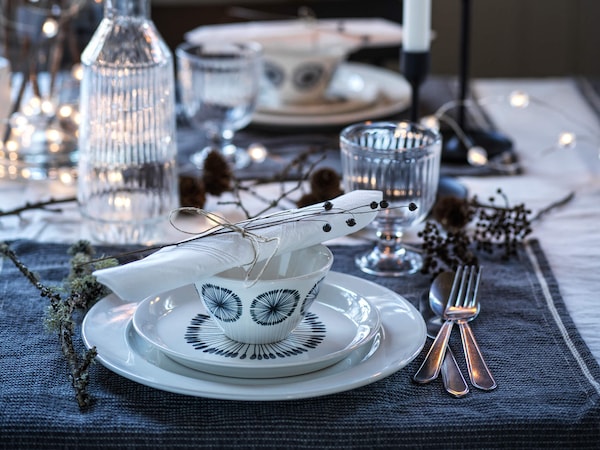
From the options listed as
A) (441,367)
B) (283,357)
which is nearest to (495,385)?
(441,367)

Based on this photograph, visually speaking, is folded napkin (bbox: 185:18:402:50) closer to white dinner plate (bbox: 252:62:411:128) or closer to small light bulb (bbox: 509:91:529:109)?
white dinner plate (bbox: 252:62:411:128)

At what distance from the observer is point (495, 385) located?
671mm

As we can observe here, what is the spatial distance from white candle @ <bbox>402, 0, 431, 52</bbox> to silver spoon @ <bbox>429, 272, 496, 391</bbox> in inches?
15.4

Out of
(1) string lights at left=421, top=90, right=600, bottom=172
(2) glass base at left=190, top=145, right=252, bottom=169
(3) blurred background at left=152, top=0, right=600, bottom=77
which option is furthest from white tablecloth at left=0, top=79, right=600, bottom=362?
(3) blurred background at left=152, top=0, right=600, bottom=77

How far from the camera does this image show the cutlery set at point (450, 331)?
0.67 meters

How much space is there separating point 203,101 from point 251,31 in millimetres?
347

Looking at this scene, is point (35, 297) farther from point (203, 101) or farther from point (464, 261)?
point (203, 101)

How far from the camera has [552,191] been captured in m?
1.17

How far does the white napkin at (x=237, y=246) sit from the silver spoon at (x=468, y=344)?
0.13m

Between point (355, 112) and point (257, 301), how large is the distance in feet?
2.71

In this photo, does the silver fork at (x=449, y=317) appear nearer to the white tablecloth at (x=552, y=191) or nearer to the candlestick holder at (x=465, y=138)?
the white tablecloth at (x=552, y=191)

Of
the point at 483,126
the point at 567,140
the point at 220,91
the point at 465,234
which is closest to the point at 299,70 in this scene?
the point at 220,91

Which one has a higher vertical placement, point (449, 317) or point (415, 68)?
point (415, 68)

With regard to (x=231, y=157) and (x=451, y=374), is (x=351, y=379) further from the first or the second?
(x=231, y=157)
